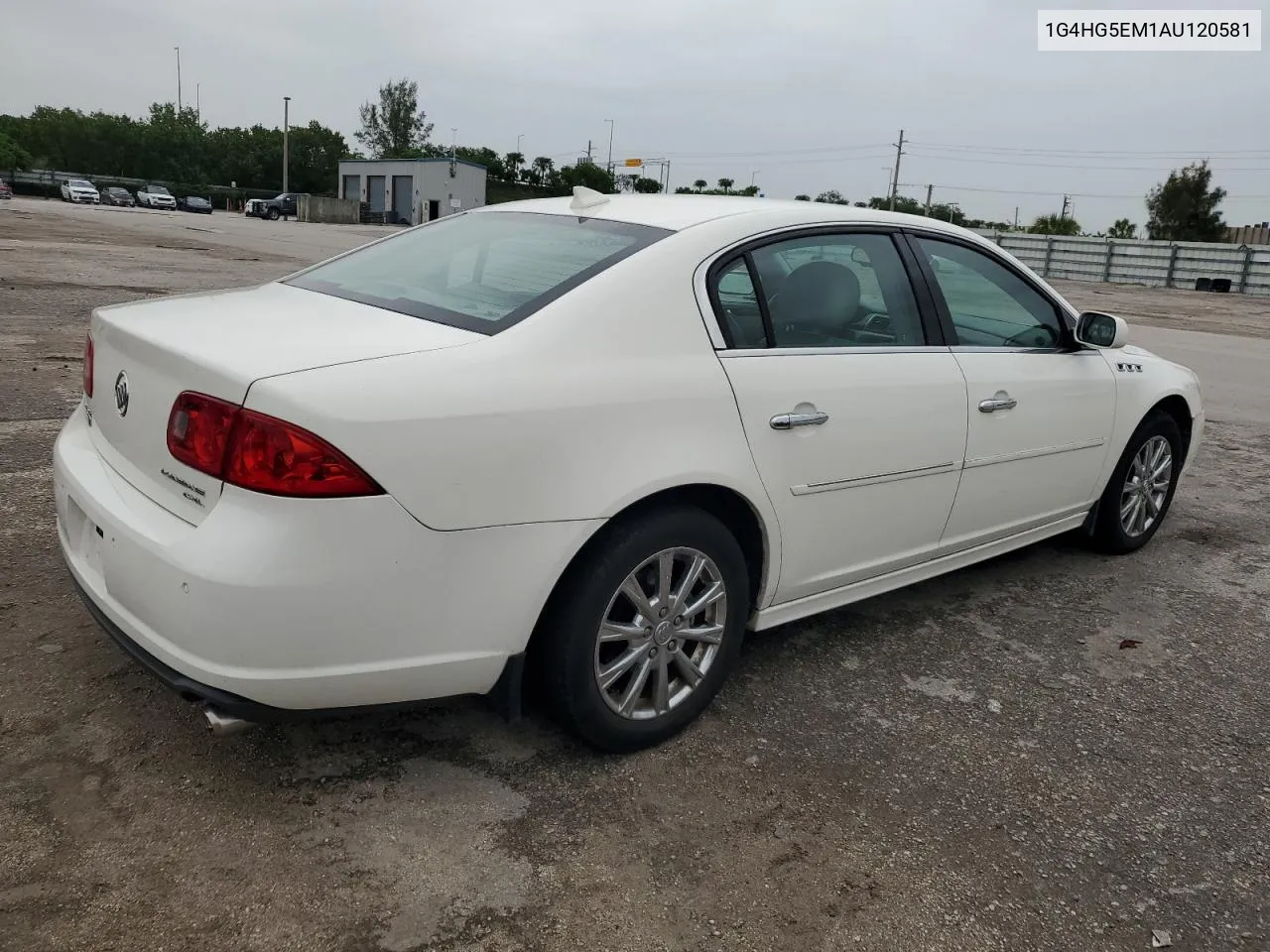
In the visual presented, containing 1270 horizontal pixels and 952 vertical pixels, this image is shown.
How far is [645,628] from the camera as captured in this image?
2.69 m

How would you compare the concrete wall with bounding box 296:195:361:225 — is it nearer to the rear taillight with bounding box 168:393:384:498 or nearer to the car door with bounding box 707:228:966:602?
the car door with bounding box 707:228:966:602

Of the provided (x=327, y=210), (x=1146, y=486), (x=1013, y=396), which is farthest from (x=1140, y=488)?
(x=327, y=210)

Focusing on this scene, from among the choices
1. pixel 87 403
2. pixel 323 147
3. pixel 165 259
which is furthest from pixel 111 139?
pixel 87 403

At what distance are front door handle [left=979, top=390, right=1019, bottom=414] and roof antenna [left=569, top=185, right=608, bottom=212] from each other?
148 cm

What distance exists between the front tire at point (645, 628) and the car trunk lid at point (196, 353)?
67 centimetres

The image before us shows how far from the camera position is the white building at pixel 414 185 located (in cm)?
6725

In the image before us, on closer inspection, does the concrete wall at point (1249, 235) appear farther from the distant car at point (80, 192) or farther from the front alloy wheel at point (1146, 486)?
the distant car at point (80, 192)

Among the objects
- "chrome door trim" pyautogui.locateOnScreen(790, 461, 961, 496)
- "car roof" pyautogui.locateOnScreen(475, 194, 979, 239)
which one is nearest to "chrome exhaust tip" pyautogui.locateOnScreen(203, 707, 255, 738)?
"chrome door trim" pyautogui.locateOnScreen(790, 461, 961, 496)

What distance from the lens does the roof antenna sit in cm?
333

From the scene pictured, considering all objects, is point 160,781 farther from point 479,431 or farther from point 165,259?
point 165,259

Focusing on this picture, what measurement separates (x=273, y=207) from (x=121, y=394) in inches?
2546

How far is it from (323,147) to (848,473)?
99.7 m

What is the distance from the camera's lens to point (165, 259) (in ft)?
59.0

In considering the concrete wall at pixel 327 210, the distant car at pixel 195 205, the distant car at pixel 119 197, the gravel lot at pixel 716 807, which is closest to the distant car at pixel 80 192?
the distant car at pixel 119 197
